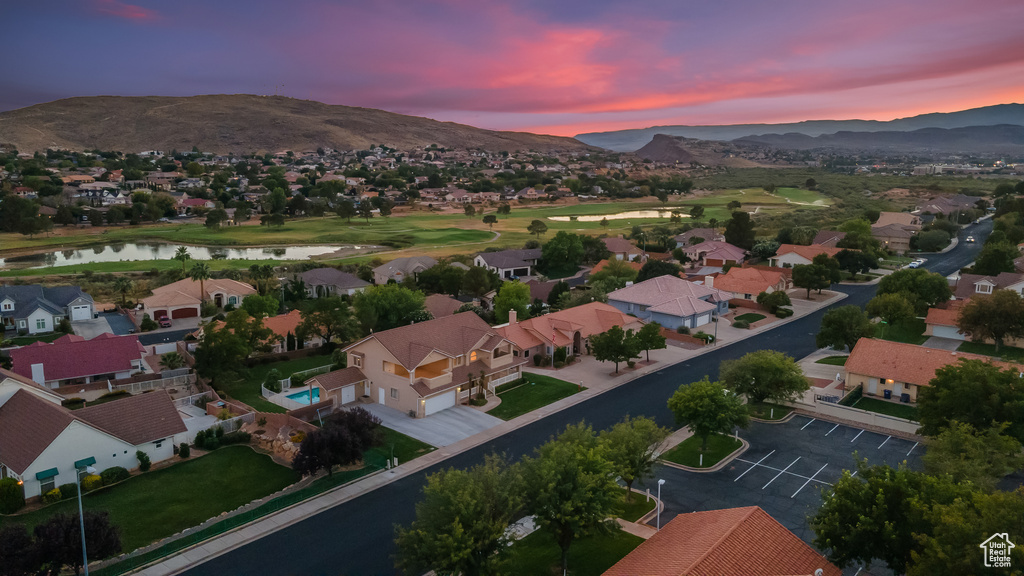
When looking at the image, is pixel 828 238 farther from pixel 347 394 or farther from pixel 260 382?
pixel 260 382

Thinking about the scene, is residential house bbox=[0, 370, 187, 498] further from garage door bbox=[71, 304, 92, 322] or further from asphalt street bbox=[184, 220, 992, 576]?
garage door bbox=[71, 304, 92, 322]

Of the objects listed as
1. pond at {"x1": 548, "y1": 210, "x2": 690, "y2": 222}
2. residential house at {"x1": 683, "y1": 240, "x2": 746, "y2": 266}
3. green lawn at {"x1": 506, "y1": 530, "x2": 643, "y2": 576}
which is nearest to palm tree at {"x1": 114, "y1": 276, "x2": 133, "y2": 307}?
green lawn at {"x1": 506, "y1": 530, "x2": 643, "y2": 576}

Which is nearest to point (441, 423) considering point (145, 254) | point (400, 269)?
point (400, 269)

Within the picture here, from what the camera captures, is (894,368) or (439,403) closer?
(439,403)

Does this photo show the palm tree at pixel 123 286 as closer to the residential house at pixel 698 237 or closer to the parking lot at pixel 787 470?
the parking lot at pixel 787 470

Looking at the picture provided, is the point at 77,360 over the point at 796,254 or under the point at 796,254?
under
